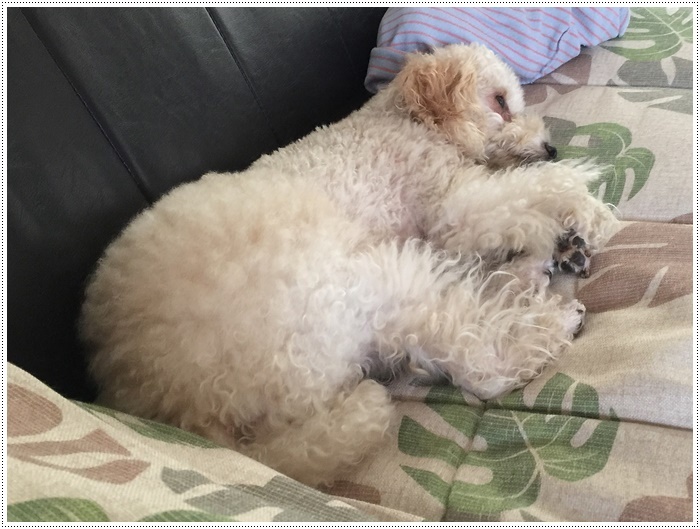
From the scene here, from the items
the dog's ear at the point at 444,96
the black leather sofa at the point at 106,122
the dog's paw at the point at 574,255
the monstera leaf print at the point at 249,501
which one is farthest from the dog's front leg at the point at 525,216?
the monstera leaf print at the point at 249,501

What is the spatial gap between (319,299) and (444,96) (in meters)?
0.68

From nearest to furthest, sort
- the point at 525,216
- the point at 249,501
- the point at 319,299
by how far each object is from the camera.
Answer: the point at 249,501, the point at 319,299, the point at 525,216

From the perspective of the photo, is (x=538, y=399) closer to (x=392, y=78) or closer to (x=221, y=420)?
(x=221, y=420)

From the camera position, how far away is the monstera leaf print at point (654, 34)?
1567 millimetres

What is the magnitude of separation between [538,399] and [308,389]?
13.6 inches

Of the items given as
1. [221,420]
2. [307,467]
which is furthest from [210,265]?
[307,467]

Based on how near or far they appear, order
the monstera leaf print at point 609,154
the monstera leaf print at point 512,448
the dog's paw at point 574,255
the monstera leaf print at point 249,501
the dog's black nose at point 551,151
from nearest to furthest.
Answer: the monstera leaf print at point 249,501 → the monstera leaf print at point 512,448 → the dog's paw at point 574,255 → the monstera leaf print at point 609,154 → the dog's black nose at point 551,151

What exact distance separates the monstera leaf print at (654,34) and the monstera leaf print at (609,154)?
34cm

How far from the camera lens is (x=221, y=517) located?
0.57m

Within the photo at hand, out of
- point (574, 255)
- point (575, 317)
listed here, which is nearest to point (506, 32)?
point (574, 255)

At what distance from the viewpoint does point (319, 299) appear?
3.16 ft

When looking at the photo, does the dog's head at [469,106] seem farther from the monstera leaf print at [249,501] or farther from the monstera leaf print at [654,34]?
the monstera leaf print at [249,501]

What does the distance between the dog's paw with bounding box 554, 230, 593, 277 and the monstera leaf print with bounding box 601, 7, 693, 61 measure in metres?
0.74

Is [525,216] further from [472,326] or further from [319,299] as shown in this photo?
[319,299]
